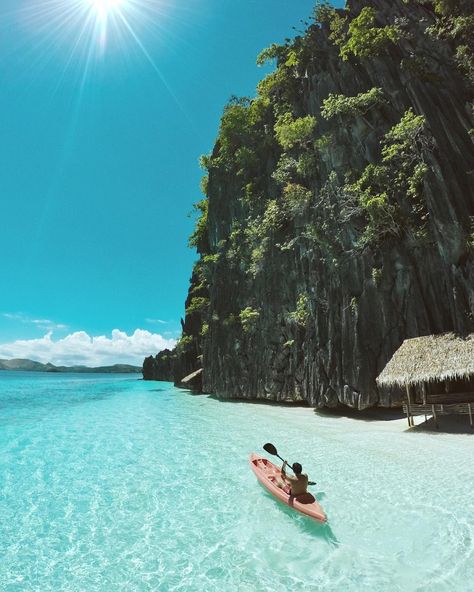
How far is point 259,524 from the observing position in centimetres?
785

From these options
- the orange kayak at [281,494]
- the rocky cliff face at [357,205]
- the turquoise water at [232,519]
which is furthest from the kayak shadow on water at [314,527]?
the rocky cliff face at [357,205]

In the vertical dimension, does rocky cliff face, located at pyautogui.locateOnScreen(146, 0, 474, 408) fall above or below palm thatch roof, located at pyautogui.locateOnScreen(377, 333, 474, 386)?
above

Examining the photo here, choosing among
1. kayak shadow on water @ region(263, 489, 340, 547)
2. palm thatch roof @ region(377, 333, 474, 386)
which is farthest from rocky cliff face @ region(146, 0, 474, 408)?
kayak shadow on water @ region(263, 489, 340, 547)

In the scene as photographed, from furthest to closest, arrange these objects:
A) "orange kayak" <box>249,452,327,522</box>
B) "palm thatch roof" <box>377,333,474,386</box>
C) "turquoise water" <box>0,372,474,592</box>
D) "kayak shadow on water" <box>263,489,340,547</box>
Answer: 1. "palm thatch roof" <box>377,333,474,386</box>
2. "orange kayak" <box>249,452,327,522</box>
3. "kayak shadow on water" <box>263,489,340,547</box>
4. "turquoise water" <box>0,372,474,592</box>

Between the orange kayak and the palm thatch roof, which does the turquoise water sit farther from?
the palm thatch roof

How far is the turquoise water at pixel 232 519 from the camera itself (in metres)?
6.04

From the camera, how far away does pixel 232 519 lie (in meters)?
8.18

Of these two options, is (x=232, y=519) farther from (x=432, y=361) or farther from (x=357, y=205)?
(x=357, y=205)

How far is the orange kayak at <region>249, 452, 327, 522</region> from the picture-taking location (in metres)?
7.42

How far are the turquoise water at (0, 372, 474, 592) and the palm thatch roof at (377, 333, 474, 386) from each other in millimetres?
2327

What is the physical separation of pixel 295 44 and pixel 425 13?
9.66m

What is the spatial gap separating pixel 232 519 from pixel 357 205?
18.3 meters

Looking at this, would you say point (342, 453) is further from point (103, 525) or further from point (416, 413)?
point (103, 525)

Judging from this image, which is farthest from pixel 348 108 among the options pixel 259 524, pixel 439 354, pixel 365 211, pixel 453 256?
pixel 259 524
